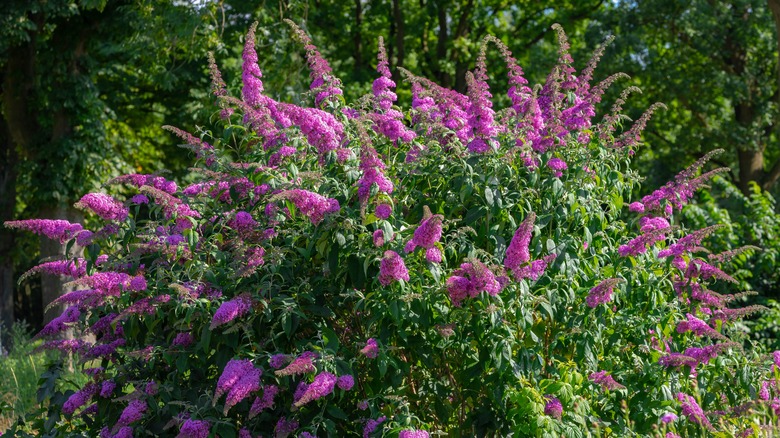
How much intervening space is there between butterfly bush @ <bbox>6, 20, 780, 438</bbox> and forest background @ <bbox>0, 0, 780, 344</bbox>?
4847 mm

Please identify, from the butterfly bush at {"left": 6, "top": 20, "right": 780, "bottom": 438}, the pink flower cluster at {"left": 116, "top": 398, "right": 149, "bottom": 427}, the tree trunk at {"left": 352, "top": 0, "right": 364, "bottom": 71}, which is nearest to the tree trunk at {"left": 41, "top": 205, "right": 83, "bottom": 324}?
the tree trunk at {"left": 352, "top": 0, "right": 364, "bottom": 71}

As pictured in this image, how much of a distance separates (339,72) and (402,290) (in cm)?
1733

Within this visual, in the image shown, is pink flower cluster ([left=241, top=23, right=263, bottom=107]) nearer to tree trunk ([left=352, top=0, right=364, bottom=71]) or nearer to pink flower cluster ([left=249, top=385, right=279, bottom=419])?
pink flower cluster ([left=249, top=385, right=279, bottom=419])

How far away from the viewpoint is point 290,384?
4.62 m

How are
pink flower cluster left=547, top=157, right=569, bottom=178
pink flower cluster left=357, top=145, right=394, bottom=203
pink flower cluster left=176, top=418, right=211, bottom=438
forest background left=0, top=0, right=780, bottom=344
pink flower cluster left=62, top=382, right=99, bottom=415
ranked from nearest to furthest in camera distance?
pink flower cluster left=176, top=418, right=211, bottom=438
pink flower cluster left=357, top=145, right=394, bottom=203
pink flower cluster left=547, top=157, right=569, bottom=178
pink flower cluster left=62, top=382, right=99, bottom=415
forest background left=0, top=0, right=780, bottom=344

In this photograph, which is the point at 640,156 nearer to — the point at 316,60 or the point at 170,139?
the point at 170,139

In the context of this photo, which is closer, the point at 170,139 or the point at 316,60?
the point at 316,60

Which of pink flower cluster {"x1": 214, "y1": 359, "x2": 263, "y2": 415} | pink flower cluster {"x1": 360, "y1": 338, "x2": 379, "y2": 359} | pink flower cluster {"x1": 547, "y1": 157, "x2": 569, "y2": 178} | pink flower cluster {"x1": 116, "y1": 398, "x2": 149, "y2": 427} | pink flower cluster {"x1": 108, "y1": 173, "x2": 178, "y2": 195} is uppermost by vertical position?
pink flower cluster {"x1": 547, "y1": 157, "x2": 569, "y2": 178}

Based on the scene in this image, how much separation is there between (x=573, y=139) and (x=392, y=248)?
156 centimetres

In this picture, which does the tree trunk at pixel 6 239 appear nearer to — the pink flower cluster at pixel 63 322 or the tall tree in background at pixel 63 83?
the tall tree in background at pixel 63 83

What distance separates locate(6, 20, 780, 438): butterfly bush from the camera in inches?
178

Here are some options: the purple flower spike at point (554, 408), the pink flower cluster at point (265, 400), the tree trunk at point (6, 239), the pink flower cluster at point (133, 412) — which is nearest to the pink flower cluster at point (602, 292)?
the purple flower spike at point (554, 408)

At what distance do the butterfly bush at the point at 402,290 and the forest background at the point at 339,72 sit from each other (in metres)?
4.85

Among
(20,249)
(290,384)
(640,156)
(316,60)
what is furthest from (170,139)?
(290,384)
